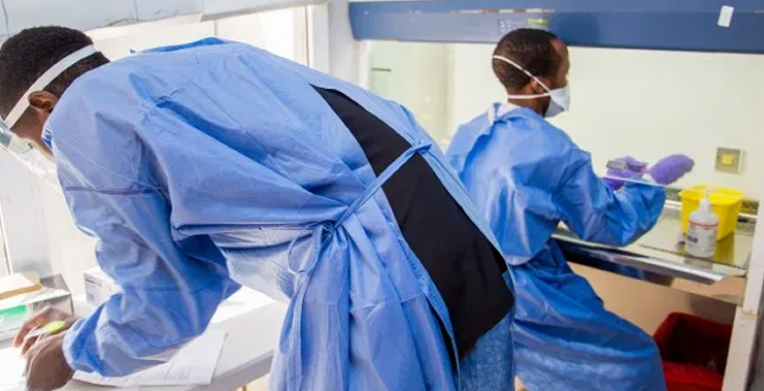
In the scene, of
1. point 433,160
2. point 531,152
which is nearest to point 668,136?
point 531,152

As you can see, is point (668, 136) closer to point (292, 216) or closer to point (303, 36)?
point (303, 36)

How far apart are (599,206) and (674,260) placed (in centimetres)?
27

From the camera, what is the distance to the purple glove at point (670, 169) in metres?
1.82

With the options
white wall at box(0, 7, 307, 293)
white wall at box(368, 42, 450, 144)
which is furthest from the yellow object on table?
white wall at box(0, 7, 307, 293)

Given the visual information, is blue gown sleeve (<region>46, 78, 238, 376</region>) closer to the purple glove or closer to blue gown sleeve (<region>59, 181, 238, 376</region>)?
blue gown sleeve (<region>59, 181, 238, 376</region>)

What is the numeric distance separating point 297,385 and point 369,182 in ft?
0.98

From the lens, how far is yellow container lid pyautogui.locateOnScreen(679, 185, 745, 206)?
5.65 ft

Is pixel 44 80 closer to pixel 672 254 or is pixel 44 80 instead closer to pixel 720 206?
pixel 672 254

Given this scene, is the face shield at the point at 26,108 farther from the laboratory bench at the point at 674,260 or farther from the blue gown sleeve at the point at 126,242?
the laboratory bench at the point at 674,260

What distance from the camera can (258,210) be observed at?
2.75ft

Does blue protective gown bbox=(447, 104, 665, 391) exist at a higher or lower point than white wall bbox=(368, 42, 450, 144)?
lower

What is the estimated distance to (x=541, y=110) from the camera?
1677 mm

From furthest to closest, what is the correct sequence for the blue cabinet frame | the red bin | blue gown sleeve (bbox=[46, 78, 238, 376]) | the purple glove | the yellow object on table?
1. the red bin
2. the purple glove
3. the yellow object on table
4. the blue cabinet frame
5. blue gown sleeve (bbox=[46, 78, 238, 376])

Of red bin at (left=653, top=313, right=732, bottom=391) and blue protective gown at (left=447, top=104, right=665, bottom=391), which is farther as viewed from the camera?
red bin at (left=653, top=313, right=732, bottom=391)
